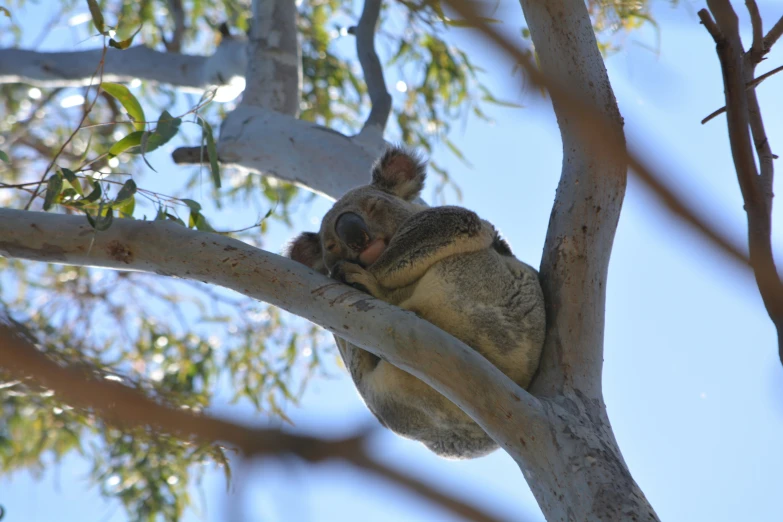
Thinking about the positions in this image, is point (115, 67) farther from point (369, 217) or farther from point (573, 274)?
point (573, 274)

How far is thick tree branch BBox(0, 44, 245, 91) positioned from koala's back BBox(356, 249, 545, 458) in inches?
112

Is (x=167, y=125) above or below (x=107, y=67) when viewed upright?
below

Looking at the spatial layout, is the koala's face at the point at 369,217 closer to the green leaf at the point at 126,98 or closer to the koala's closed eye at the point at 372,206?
the koala's closed eye at the point at 372,206

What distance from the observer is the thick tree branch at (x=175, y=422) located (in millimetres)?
551

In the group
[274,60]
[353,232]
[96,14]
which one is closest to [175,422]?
[96,14]

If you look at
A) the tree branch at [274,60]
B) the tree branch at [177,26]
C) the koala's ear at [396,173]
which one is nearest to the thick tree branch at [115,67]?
the tree branch at [274,60]

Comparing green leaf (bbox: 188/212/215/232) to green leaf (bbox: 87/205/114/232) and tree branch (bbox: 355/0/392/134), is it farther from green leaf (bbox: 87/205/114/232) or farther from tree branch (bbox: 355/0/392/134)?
tree branch (bbox: 355/0/392/134)

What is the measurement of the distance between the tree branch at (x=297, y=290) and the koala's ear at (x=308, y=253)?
87cm

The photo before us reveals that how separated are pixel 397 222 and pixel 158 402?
7.63ft

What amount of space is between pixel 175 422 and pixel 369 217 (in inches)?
91.9

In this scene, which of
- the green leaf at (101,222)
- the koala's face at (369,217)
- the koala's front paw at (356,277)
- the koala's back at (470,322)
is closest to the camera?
the green leaf at (101,222)

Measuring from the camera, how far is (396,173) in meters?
3.15

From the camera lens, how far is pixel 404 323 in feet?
5.86

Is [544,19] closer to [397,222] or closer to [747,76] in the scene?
[747,76]
